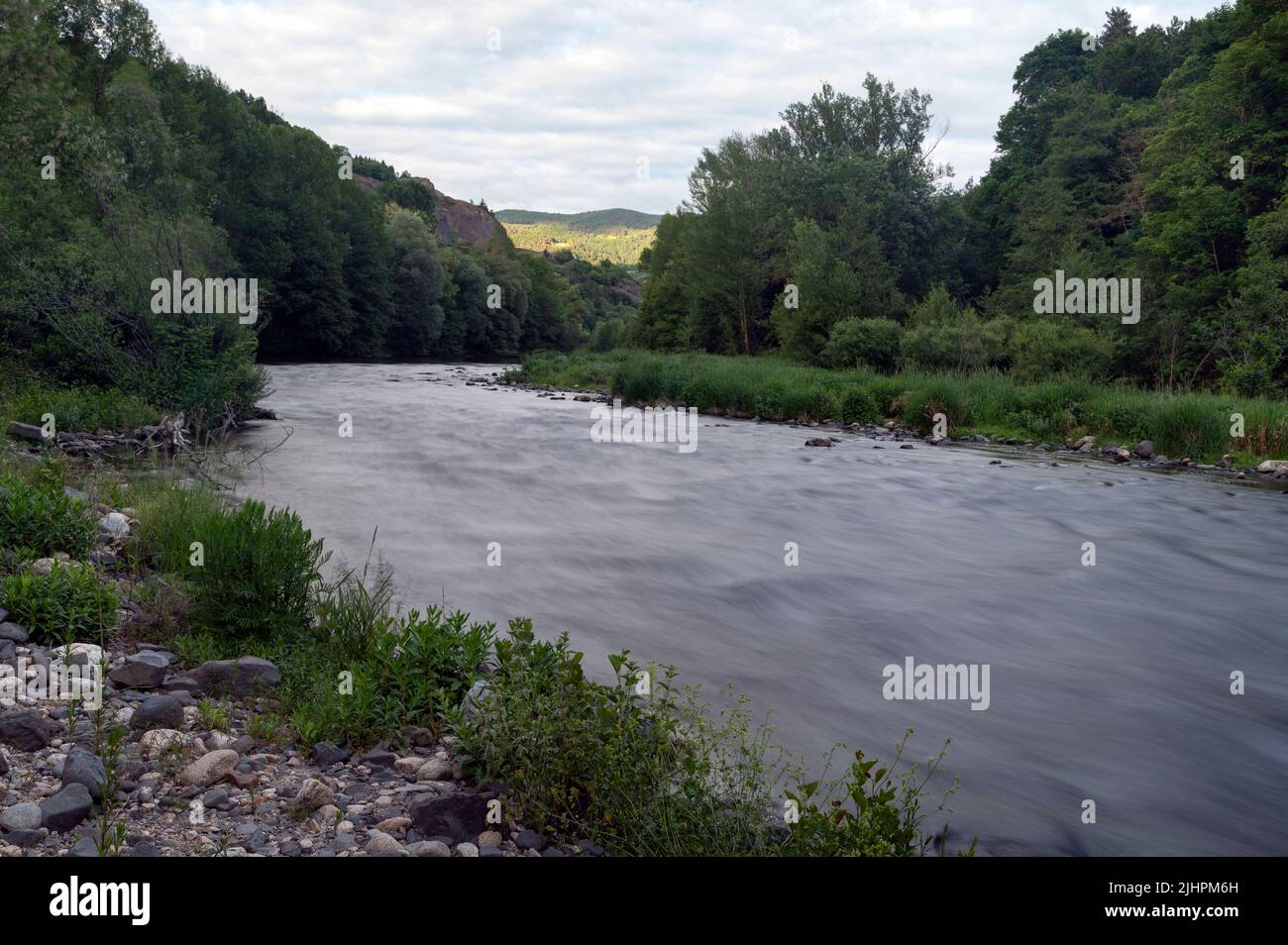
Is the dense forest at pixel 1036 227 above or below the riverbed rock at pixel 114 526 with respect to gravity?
above

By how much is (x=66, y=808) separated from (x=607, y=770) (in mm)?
2585

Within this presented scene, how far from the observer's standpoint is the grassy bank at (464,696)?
466 centimetres

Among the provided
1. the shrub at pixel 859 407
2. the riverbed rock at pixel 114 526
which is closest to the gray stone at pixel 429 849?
the riverbed rock at pixel 114 526

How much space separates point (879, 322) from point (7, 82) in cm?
3110

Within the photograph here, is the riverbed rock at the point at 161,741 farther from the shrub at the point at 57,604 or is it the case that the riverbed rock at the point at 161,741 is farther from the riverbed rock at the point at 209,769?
the shrub at the point at 57,604

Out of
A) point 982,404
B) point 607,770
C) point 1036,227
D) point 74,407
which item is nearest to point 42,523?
point 607,770

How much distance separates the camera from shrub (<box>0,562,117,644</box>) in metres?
6.50

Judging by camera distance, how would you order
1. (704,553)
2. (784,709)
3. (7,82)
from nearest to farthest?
(784,709) < (704,553) < (7,82)

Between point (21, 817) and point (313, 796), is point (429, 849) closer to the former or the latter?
point (313, 796)

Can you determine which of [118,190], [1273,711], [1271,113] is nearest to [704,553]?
[1273,711]

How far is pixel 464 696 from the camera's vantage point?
6.16 metres

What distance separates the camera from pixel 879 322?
1476 inches

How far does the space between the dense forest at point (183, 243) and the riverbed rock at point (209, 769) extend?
16.4 meters
